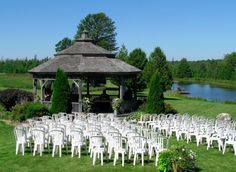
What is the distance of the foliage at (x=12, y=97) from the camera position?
2973cm

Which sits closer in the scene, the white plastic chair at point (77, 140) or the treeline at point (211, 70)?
the white plastic chair at point (77, 140)

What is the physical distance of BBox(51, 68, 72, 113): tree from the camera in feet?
84.1

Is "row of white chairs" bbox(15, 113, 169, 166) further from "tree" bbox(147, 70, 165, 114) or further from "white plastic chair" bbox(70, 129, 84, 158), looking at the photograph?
"tree" bbox(147, 70, 165, 114)

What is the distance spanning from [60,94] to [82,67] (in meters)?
3.18

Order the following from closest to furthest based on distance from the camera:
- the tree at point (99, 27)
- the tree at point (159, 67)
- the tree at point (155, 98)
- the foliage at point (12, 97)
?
1. the tree at point (155, 98)
2. the foliage at point (12, 97)
3. the tree at point (159, 67)
4. the tree at point (99, 27)

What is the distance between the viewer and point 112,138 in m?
14.3

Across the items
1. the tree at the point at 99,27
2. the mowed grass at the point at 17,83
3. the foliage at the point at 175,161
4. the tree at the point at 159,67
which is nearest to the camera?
the foliage at the point at 175,161

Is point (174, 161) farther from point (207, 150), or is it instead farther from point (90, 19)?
point (90, 19)

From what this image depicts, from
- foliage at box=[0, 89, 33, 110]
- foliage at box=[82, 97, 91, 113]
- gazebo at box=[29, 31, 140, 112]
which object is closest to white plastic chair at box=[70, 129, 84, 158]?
foliage at box=[82, 97, 91, 113]

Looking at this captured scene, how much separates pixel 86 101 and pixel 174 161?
15.8 meters

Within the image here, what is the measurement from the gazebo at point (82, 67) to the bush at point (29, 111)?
2523 mm

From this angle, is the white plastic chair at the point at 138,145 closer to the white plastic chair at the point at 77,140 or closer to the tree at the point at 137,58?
the white plastic chair at the point at 77,140

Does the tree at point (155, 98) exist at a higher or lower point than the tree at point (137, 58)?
lower

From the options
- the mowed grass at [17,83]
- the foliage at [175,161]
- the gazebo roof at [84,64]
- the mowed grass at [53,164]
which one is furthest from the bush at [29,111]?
the mowed grass at [17,83]
